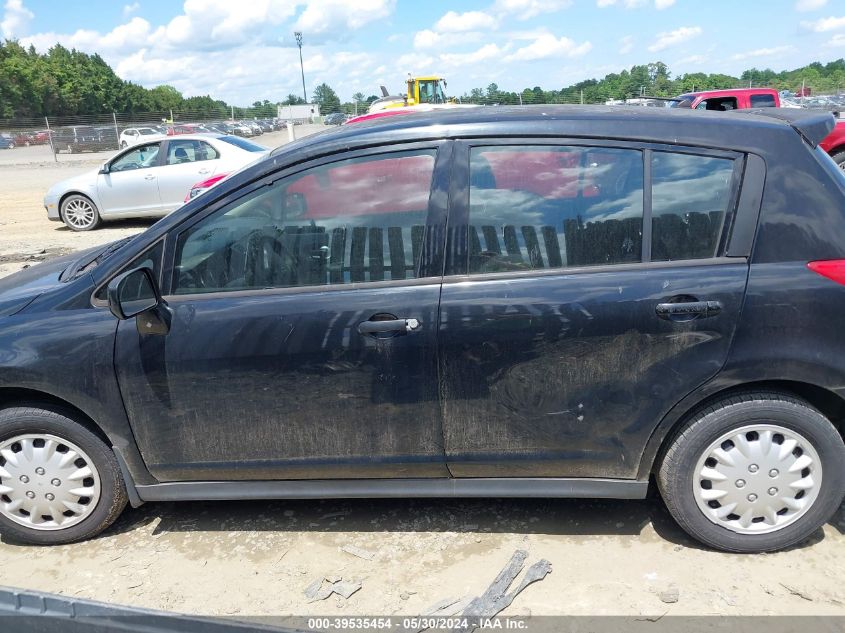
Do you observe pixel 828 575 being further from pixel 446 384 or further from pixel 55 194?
pixel 55 194

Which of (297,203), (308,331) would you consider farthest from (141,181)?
(308,331)

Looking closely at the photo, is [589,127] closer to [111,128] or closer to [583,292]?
[583,292]

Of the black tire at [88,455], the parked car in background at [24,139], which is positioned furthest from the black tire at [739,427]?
the parked car in background at [24,139]

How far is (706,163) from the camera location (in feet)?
9.04

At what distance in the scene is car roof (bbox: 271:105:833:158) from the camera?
276 cm

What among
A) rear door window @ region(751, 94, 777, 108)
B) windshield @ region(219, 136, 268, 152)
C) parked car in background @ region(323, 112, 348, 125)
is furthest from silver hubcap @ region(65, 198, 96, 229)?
parked car in background @ region(323, 112, 348, 125)

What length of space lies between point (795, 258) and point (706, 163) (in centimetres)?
50

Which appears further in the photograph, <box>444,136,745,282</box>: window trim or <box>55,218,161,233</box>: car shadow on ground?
<box>55,218,161,233</box>: car shadow on ground

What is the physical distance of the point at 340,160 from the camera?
2873mm

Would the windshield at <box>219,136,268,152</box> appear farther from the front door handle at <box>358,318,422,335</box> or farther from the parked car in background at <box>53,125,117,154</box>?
the parked car in background at <box>53,125,117,154</box>

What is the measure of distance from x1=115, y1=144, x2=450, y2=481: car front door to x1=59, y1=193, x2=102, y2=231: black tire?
34.1ft

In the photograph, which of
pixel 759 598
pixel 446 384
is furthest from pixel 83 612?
pixel 759 598

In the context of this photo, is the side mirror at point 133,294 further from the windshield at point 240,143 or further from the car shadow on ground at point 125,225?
the windshield at point 240,143

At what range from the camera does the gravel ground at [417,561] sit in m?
2.73
